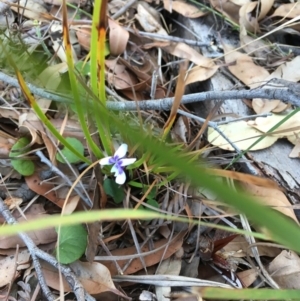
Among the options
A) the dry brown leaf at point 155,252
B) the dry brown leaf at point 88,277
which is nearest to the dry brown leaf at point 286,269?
the dry brown leaf at point 155,252

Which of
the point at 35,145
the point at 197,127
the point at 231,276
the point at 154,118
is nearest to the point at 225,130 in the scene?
the point at 197,127

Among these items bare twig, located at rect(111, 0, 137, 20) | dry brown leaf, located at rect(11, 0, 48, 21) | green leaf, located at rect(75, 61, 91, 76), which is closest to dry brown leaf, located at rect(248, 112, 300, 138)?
green leaf, located at rect(75, 61, 91, 76)

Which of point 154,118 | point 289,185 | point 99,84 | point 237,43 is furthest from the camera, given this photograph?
point 237,43

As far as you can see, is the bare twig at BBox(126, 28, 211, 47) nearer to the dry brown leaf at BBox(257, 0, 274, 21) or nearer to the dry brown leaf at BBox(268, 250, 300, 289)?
the dry brown leaf at BBox(257, 0, 274, 21)

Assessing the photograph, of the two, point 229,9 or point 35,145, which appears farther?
point 229,9

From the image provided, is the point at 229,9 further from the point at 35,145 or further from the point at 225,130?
the point at 35,145
